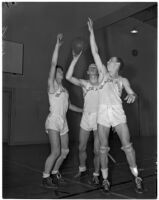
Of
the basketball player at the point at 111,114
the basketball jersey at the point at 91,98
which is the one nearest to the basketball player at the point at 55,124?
the basketball jersey at the point at 91,98

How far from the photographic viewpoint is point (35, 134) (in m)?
8.67

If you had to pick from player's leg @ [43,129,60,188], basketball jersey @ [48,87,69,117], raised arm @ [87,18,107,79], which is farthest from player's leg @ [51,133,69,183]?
raised arm @ [87,18,107,79]

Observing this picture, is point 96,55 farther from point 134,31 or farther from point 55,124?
point 134,31

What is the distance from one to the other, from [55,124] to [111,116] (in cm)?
75

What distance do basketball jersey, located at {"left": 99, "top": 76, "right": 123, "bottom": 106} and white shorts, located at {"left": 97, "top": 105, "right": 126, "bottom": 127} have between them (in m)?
0.06

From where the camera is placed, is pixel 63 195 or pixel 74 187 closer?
pixel 63 195

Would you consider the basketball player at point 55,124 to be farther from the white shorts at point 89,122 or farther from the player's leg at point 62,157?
the white shorts at point 89,122

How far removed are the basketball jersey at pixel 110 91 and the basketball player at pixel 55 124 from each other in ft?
1.99

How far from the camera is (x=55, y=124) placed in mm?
3248

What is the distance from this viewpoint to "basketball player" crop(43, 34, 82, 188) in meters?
3.18

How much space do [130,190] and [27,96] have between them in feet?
20.1

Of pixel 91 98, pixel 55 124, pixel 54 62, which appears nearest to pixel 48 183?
pixel 55 124

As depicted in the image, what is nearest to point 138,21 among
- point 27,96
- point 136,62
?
point 136,62

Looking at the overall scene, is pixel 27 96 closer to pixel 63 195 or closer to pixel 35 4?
pixel 35 4
